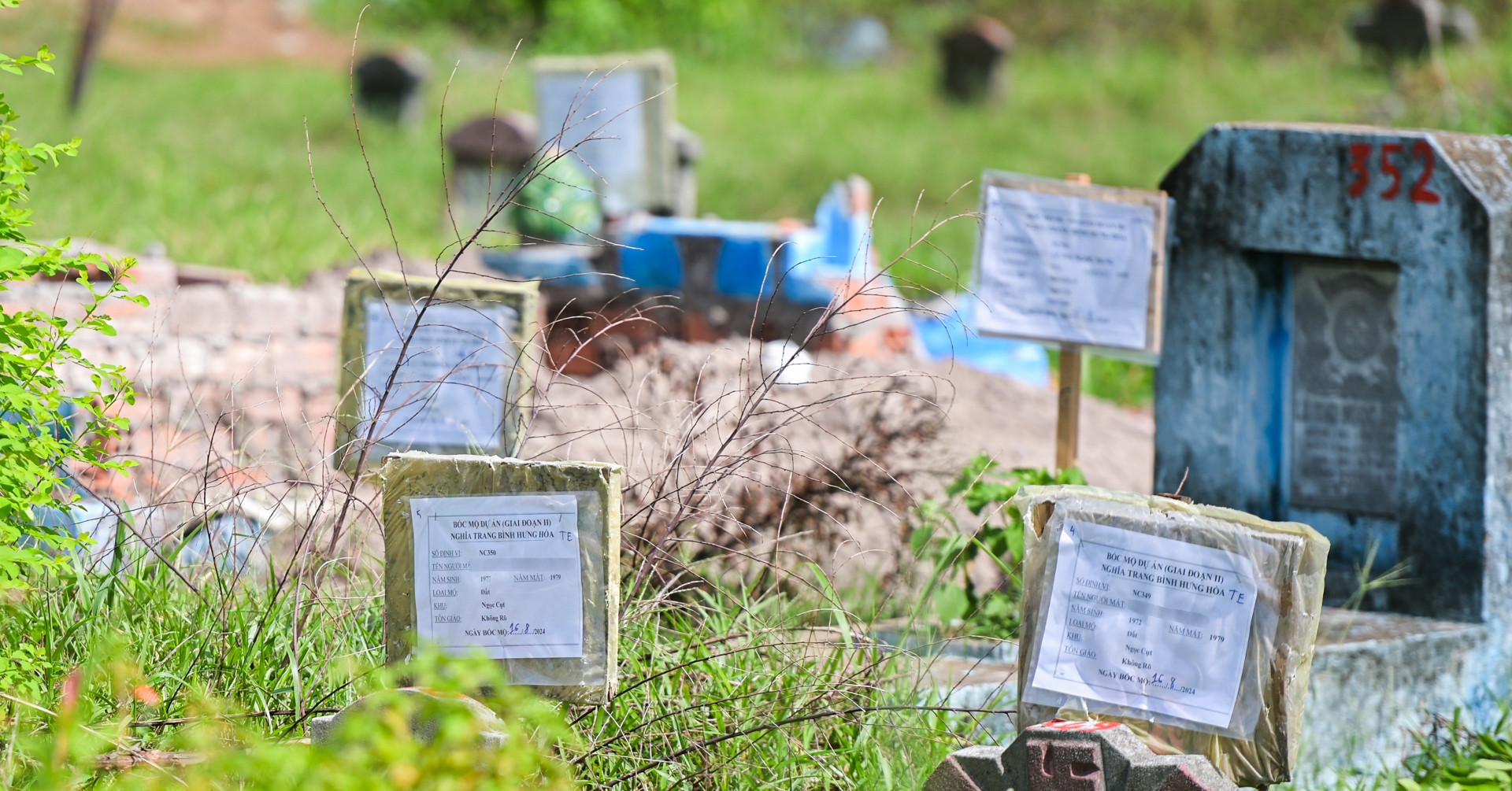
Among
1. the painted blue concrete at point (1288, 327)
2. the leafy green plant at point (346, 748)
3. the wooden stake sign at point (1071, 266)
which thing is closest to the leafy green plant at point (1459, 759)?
the painted blue concrete at point (1288, 327)

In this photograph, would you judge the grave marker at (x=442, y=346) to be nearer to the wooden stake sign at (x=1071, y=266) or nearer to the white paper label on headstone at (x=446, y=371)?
the white paper label on headstone at (x=446, y=371)

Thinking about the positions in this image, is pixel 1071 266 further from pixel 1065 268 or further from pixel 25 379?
pixel 25 379

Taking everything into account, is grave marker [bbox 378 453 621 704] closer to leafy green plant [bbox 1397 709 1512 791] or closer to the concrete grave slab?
the concrete grave slab

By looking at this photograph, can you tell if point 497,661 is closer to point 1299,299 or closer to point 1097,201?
point 1097,201

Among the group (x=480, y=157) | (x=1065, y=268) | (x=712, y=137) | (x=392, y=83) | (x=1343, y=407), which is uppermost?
(x=392, y=83)

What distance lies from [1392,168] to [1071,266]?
736 millimetres

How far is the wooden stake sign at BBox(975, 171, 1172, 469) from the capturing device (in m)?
3.26

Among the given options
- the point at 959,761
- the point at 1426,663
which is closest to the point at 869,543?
the point at 1426,663

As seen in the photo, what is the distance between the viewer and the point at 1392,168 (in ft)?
10.4

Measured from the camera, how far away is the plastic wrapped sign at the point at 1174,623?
1986mm

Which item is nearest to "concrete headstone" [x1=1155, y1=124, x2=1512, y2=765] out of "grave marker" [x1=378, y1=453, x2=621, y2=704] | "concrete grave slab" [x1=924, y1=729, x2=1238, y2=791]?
"concrete grave slab" [x1=924, y1=729, x2=1238, y2=791]

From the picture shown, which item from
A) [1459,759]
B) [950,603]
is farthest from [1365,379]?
[950,603]

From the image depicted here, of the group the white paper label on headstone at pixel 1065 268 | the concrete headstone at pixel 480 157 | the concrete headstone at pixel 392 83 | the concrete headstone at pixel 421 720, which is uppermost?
the concrete headstone at pixel 392 83

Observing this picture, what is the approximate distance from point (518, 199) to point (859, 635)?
4802 mm
